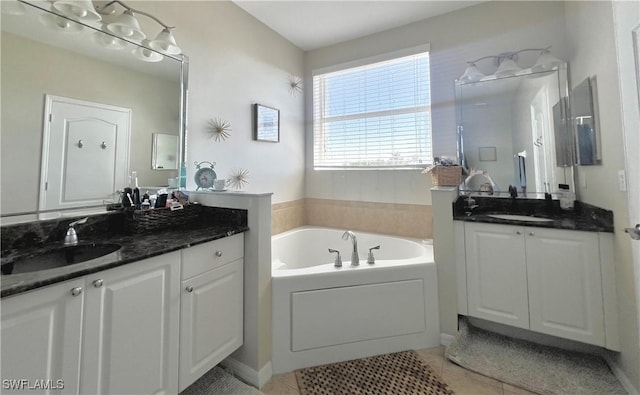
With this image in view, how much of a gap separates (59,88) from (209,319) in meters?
1.44

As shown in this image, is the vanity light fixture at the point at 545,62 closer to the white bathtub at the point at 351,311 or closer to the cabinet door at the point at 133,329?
the white bathtub at the point at 351,311

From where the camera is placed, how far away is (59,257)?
124 cm

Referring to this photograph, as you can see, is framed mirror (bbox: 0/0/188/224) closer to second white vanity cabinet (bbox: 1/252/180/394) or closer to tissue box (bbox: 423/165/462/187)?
second white vanity cabinet (bbox: 1/252/180/394)

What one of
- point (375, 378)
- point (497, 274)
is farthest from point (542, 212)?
point (375, 378)

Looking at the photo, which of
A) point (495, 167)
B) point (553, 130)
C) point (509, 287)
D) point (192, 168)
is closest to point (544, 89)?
point (553, 130)

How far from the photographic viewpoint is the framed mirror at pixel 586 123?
1728 mm

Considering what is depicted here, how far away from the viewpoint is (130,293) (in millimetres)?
1091

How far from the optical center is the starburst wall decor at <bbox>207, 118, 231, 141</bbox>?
2201mm

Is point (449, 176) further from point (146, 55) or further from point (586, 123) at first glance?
point (146, 55)

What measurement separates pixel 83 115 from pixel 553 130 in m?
3.27

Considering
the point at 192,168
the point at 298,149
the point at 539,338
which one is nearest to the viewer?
the point at 539,338

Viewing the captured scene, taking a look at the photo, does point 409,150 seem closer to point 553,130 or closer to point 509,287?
point 553,130

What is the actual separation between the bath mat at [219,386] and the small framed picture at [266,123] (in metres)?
1.94

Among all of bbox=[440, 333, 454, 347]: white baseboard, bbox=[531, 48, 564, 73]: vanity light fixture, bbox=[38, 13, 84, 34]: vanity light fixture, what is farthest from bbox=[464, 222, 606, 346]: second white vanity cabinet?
bbox=[38, 13, 84, 34]: vanity light fixture
